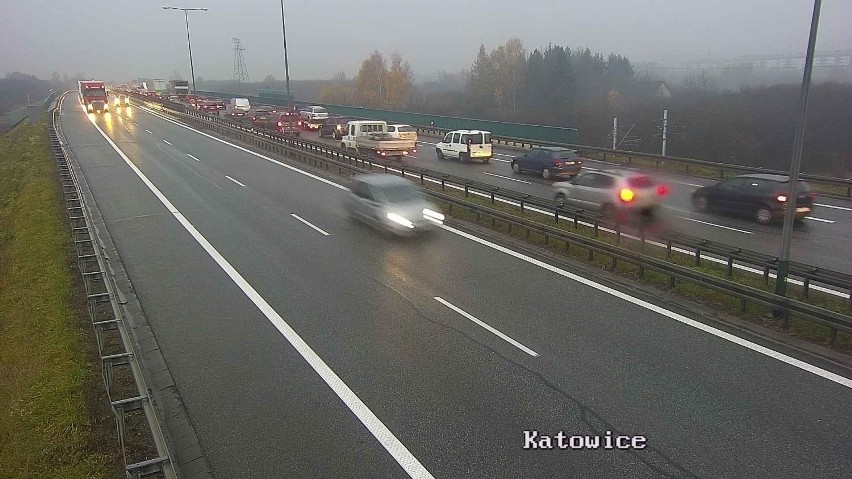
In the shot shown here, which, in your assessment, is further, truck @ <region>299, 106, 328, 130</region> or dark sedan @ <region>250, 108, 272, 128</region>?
dark sedan @ <region>250, 108, 272, 128</region>

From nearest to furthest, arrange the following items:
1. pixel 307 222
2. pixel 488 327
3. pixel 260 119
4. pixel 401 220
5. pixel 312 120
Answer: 1. pixel 488 327
2. pixel 401 220
3. pixel 307 222
4. pixel 312 120
5. pixel 260 119

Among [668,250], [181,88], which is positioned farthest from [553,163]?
[181,88]

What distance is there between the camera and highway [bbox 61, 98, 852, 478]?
6801 mm

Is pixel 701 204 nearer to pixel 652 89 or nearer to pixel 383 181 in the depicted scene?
pixel 383 181

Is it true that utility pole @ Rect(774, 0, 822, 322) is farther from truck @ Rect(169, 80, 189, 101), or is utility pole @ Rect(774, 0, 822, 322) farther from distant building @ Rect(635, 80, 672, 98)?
truck @ Rect(169, 80, 189, 101)

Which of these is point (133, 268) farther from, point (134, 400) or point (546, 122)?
point (546, 122)

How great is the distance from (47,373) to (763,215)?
1898 cm

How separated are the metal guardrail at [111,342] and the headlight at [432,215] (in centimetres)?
840

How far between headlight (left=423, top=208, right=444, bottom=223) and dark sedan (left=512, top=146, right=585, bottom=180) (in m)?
11.6

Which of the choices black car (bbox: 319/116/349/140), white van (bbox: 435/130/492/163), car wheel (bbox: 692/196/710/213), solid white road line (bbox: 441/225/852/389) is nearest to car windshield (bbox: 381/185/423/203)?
solid white road line (bbox: 441/225/852/389)

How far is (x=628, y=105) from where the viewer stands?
206ft

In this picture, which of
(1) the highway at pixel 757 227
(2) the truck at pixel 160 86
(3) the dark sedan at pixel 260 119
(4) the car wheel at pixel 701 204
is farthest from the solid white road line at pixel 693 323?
(2) the truck at pixel 160 86

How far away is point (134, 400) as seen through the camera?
23.2 ft

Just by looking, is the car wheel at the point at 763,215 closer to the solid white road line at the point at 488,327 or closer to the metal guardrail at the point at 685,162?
the metal guardrail at the point at 685,162
